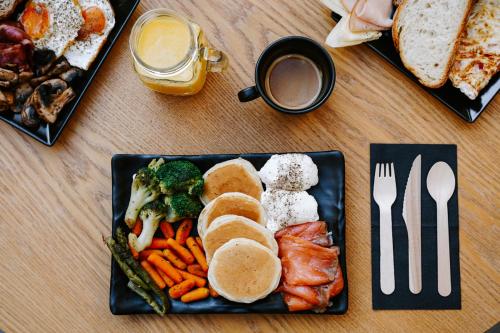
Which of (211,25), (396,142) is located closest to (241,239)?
(396,142)

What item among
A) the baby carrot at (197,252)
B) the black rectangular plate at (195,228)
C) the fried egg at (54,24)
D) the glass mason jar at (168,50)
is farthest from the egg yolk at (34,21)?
the baby carrot at (197,252)

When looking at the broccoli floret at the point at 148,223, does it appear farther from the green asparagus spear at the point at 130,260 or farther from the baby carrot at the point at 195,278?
the baby carrot at the point at 195,278

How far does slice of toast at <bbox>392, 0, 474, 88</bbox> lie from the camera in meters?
1.58

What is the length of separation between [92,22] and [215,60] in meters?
0.41

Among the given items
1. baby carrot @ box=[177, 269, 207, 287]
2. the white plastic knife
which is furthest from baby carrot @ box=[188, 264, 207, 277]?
the white plastic knife

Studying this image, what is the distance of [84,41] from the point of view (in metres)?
1.62

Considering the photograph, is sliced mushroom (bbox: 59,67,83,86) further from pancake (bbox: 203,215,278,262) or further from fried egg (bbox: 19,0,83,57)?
pancake (bbox: 203,215,278,262)

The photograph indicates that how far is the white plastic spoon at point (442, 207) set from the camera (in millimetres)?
1593

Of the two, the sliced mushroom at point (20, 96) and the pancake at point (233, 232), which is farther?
the sliced mushroom at point (20, 96)

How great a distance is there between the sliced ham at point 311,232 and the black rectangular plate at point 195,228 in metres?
0.03

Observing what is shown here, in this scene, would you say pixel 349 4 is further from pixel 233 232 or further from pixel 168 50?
pixel 233 232

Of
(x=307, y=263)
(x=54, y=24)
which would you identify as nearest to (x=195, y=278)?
(x=307, y=263)

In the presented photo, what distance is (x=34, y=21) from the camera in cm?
161

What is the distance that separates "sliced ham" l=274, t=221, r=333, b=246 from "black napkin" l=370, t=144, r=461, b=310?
0.55ft
